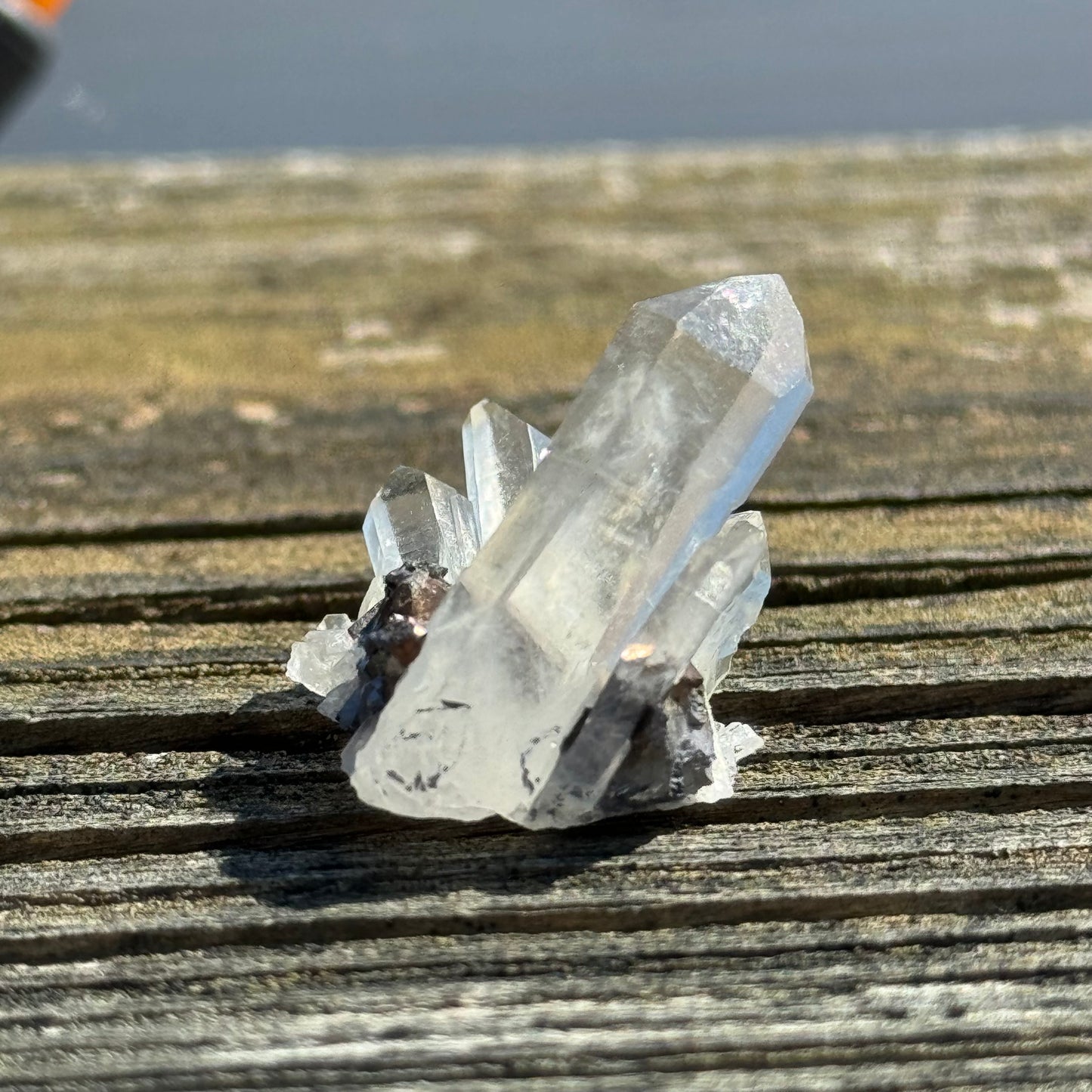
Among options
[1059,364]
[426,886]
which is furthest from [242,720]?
[1059,364]

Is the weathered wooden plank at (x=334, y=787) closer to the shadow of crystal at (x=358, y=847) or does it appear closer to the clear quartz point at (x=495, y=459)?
the shadow of crystal at (x=358, y=847)

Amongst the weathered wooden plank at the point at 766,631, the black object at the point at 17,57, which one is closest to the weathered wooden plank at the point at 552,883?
the weathered wooden plank at the point at 766,631

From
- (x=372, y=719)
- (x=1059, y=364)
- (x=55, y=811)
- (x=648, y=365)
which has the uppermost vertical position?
(x=648, y=365)

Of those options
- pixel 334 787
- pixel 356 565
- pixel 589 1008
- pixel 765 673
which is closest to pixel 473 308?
pixel 356 565

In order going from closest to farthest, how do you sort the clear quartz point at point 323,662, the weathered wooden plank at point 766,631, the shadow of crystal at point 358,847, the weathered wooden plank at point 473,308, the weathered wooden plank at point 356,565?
the shadow of crystal at point 358,847, the clear quartz point at point 323,662, the weathered wooden plank at point 766,631, the weathered wooden plank at point 356,565, the weathered wooden plank at point 473,308

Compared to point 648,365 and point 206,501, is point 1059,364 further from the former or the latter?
point 206,501

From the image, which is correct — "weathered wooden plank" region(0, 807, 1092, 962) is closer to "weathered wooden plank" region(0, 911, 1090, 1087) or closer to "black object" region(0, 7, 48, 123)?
"weathered wooden plank" region(0, 911, 1090, 1087)

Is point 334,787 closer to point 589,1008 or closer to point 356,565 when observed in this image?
point 589,1008

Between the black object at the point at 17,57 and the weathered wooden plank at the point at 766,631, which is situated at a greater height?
the black object at the point at 17,57
